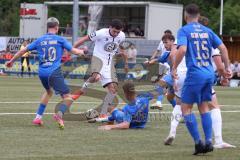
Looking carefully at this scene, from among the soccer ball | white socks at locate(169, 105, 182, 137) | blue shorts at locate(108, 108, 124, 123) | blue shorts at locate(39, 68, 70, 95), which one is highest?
blue shorts at locate(39, 68, 70, 95)

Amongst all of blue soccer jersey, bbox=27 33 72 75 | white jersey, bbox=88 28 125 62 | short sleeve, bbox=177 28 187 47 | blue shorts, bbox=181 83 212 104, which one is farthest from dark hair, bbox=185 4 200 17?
white jersey, bbox=88 28 125 62

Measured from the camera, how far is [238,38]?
45.6 m

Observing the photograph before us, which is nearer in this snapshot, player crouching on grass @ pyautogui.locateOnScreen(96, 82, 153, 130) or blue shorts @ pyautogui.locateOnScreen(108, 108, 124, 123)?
player crouching on grass @ pyautogui.locateOnScreen(96, 82, 153, 130)

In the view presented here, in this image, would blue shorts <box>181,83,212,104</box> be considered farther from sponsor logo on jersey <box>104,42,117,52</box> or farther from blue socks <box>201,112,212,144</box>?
sponsor logo on jersey <box>104,42,117,52</box>

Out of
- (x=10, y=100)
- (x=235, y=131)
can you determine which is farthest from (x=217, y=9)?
(x=235, y=131)

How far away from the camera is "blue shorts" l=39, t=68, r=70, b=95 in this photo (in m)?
14.4

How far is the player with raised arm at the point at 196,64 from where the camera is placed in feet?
35.3

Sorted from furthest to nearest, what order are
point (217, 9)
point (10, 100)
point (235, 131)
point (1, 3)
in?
1. point (1, 3)
2. point (217, 9)
3. point (10, 100)
4. point (235, 131)

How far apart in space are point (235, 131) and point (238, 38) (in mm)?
31894

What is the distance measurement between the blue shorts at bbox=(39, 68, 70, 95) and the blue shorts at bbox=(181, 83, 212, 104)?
4.10m

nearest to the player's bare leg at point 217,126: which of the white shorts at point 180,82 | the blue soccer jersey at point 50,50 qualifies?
the white shorts at point 180,82

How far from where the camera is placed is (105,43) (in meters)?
15.8

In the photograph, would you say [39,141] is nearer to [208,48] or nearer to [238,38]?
[208,48]

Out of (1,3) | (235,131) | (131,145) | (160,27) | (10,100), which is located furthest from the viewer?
(1,3)
